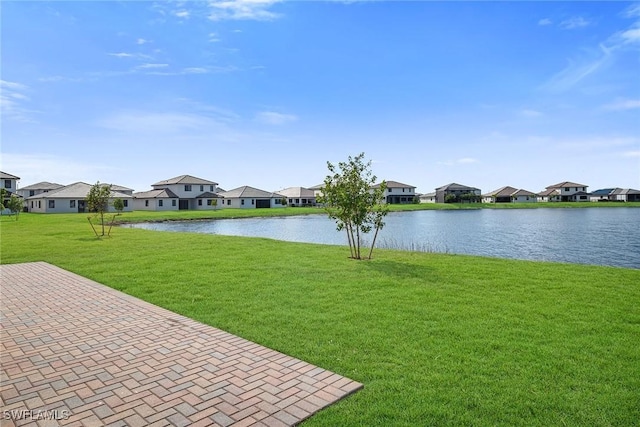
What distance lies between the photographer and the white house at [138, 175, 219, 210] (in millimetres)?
63594

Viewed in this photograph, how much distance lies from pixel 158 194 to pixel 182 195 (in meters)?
4.16

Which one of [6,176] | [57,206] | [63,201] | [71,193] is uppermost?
[6,176]

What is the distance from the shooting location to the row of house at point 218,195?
5484cm

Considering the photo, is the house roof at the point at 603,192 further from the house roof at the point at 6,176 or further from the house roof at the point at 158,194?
the house roof at the point at 6,176

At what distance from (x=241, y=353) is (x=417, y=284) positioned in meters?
5.15

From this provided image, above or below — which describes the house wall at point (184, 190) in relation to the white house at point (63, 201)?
above

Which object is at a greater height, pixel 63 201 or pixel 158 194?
pixel 158 194

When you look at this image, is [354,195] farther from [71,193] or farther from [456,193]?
[456,193]

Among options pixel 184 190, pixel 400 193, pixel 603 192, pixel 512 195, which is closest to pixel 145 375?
pixel 184 190

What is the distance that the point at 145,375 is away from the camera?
4762 millimetres

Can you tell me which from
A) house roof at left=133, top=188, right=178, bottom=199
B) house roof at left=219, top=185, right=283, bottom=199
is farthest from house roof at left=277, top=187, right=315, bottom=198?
house roof at left=133, top=188, right=178, bottom=199

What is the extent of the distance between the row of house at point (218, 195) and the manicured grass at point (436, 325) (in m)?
22.5

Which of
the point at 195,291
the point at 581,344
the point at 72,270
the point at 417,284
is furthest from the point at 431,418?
the point at 72,270

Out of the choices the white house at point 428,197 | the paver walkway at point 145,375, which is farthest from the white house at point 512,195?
the paver walkway at point 145,375
